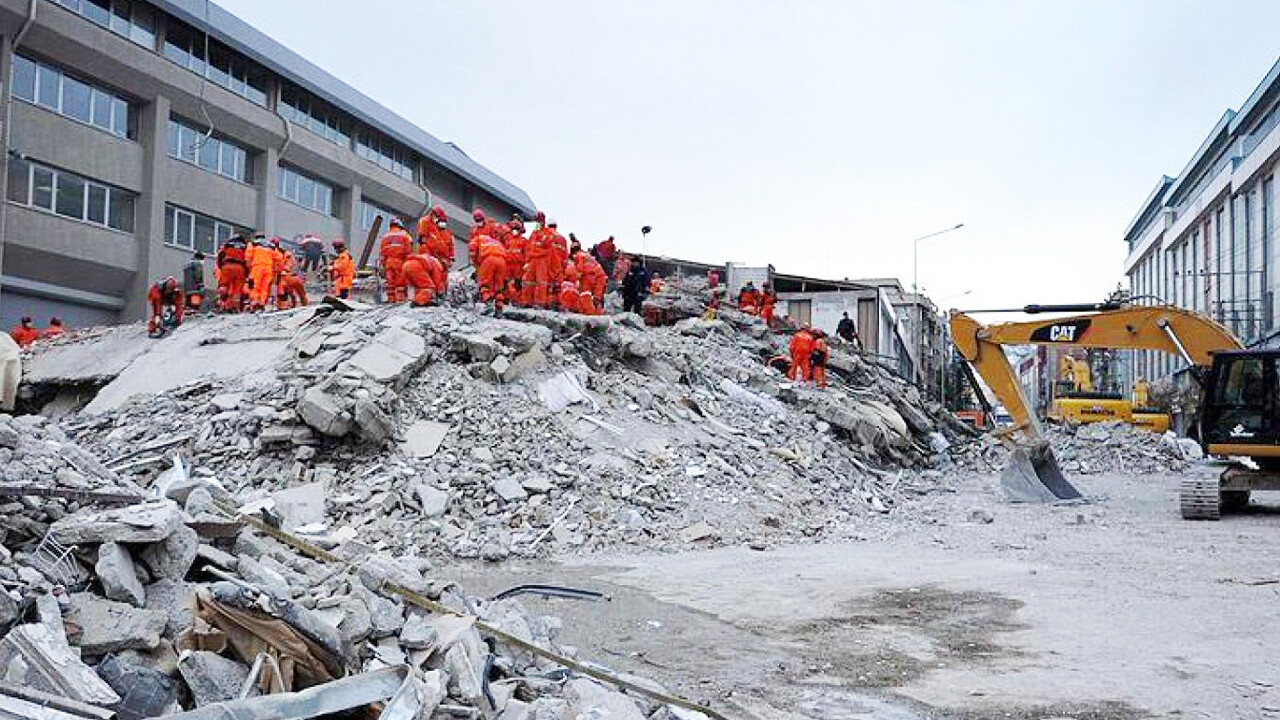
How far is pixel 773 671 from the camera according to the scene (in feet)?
19.5

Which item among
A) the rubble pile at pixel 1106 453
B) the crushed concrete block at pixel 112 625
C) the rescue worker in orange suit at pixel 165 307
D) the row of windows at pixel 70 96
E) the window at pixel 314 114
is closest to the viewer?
the crushed concrete block at pixel 112 625

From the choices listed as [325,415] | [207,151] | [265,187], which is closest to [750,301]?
[325,415]

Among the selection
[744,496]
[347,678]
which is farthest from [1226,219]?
[347,678]

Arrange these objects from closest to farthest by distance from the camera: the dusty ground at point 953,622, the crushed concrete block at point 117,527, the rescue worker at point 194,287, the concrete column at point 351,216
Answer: the crushed concrete block at point 117,527, the dusty ground at point 953,622, the rescue worker at point 194,287, the concrete column at point 351,216

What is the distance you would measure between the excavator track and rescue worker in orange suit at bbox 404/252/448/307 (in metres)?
11.1

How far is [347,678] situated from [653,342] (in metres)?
13.5

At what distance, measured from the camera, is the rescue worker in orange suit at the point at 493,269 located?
1598 cm

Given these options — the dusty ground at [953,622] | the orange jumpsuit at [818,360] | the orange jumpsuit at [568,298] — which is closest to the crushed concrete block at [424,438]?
the dusty ground at [953,622]

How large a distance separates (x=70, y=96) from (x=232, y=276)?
11.2 meters

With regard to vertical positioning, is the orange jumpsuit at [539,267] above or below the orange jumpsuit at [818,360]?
above

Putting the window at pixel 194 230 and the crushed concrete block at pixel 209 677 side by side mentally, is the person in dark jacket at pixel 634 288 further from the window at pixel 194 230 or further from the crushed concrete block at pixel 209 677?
the crushed concrete block at pixel 209 677

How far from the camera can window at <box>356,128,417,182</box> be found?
36969 millimetres

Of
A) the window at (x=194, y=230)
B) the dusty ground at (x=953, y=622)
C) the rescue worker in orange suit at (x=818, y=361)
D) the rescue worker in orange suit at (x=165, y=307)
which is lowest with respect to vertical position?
the dusty ground at (x=953, y=622)

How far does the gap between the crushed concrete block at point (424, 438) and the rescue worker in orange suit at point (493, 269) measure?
410 cm
